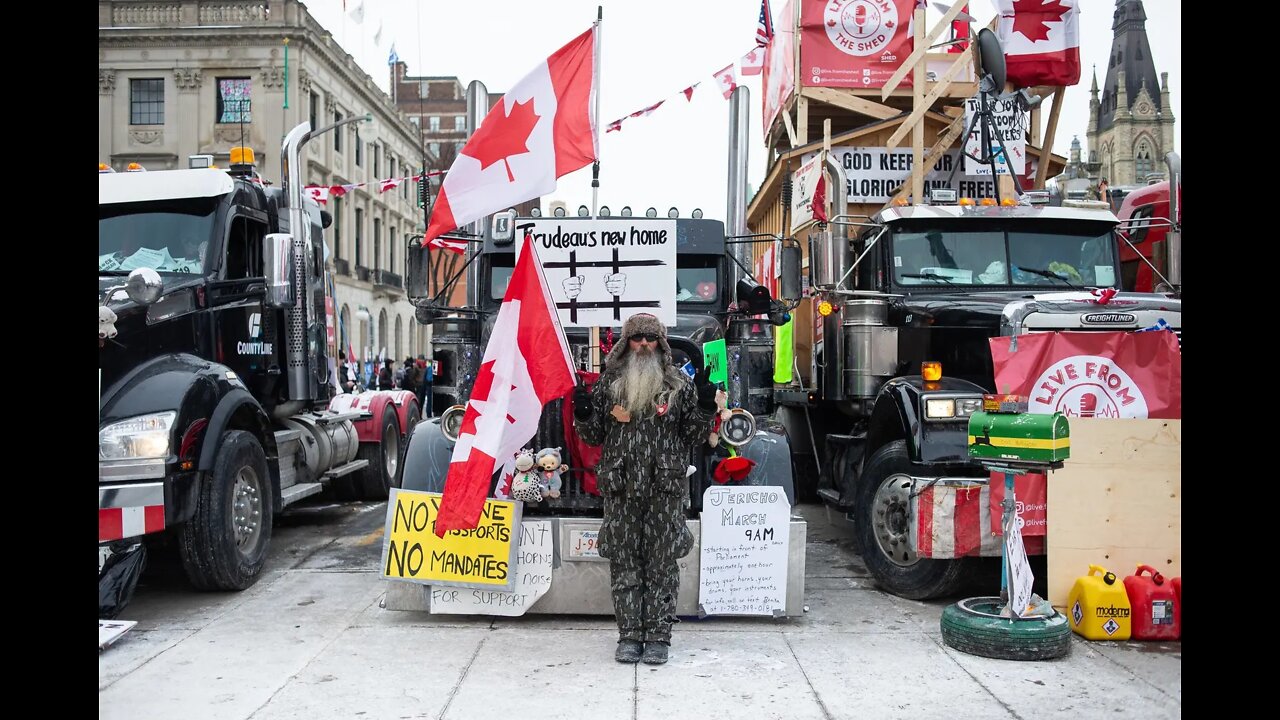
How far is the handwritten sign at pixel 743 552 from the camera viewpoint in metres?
6.23

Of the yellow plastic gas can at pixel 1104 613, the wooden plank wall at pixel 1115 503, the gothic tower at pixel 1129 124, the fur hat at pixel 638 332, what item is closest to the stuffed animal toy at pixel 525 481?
the fur hat at pixel 638 332

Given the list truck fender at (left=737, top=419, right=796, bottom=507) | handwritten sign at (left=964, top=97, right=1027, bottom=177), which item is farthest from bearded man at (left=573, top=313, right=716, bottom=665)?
handwritten sign at (left=964, top=97, right=1027, bottom=177)

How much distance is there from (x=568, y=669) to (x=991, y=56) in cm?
638

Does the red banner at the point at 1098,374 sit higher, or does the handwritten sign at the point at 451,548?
the red banner at the point at 1098,374

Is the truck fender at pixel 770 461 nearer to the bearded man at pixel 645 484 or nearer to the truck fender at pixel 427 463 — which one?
the bearded man at pixel 645 484

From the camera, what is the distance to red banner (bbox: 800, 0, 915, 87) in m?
10.8

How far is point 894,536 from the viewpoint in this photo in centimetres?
693

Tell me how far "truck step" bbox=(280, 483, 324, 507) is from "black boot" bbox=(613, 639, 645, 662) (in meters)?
3.67

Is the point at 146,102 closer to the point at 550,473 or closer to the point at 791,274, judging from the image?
the point at 791,274

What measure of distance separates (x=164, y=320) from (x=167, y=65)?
3513 cm

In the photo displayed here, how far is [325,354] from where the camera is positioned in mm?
9578

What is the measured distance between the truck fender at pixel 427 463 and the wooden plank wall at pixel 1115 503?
3.64 m

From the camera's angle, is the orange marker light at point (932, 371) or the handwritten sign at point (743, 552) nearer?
the handwritten sign at point (743, 552)
